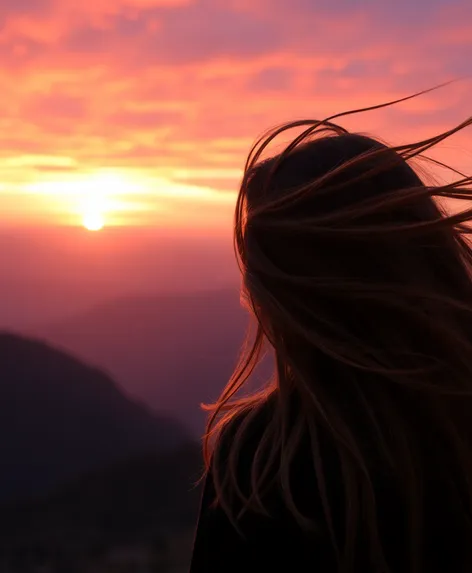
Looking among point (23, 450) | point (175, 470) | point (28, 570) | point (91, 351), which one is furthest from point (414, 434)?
point (91, 351)

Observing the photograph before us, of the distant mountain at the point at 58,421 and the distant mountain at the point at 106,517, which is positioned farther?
the distant mountain at the point at 58,421

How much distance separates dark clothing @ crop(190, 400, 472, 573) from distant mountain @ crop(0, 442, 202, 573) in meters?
3.94

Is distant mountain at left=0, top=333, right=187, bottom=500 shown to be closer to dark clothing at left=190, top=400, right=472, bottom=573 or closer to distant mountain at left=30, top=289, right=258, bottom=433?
distant mountain at left=30, top=289, right=258, bottom=433

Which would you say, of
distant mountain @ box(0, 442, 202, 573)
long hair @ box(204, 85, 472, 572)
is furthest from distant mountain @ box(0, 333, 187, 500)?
long hair @ box(204, 85, 472, 572)

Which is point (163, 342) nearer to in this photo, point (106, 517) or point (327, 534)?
point (106, 517)

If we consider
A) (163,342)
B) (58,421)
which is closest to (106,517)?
(58,421)

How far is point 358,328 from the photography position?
4.45 feet

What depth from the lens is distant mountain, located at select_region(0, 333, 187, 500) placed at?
12542mm

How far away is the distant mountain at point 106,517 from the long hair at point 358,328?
3903mm

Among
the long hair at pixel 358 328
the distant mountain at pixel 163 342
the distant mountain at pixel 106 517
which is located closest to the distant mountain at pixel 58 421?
the distant mountain at pixel 106 517

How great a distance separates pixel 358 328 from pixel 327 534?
40 cm

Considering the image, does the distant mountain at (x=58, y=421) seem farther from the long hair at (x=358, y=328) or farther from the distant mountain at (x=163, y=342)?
the long hair at (x=358, y=328)

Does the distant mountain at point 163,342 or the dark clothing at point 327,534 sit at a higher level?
the dark clothing at point 327,534

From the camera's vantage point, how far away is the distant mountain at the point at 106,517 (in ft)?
18.9
